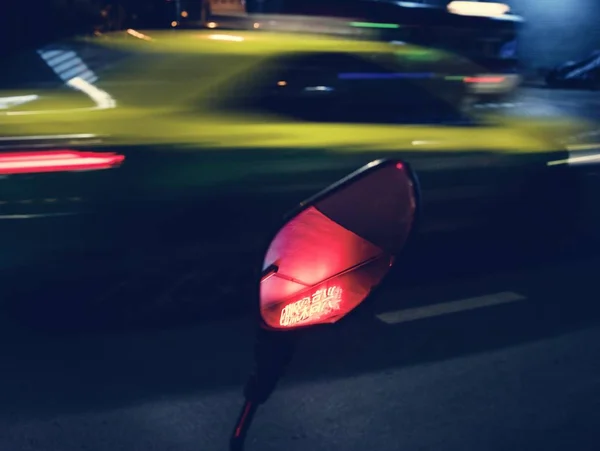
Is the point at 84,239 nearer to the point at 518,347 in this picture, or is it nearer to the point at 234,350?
the point at 234,350

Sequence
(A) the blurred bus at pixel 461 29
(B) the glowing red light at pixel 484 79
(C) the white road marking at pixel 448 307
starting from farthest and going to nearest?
(A) the blurred bus at pixel 461 29 → (B) the glowing red light at pixel 484 79 → (C) the white road marking at pixel 448 307

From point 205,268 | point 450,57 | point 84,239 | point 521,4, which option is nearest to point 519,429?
point 205,268

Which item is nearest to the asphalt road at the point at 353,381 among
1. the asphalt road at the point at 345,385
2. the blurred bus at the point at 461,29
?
the asphalt road at the point at 345,385

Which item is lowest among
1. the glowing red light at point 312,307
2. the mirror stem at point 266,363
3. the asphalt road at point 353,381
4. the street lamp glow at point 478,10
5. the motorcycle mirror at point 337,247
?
the asphalt road at point 353,381

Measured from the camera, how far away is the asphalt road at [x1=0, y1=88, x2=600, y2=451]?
10.8 ft

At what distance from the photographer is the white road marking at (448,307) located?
15.0ft

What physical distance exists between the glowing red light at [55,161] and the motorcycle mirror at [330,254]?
2.42 metres

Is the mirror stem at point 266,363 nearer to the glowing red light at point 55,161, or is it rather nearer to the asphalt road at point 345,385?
the asphalt road at point 345,385

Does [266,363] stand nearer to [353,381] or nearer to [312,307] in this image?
[312,307]

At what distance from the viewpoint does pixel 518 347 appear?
14.0 ft

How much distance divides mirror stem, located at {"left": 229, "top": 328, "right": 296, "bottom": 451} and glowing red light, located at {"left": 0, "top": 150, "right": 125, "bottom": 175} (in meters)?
2.35

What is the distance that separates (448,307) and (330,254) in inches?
130

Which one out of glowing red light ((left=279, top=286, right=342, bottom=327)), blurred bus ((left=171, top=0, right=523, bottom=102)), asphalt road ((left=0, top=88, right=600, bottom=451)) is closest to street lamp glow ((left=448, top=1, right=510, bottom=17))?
blurred bus ((left=171, top=0, right=523, bottom=102))

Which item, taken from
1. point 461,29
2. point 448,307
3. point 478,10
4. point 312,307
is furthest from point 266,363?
point 478,10
